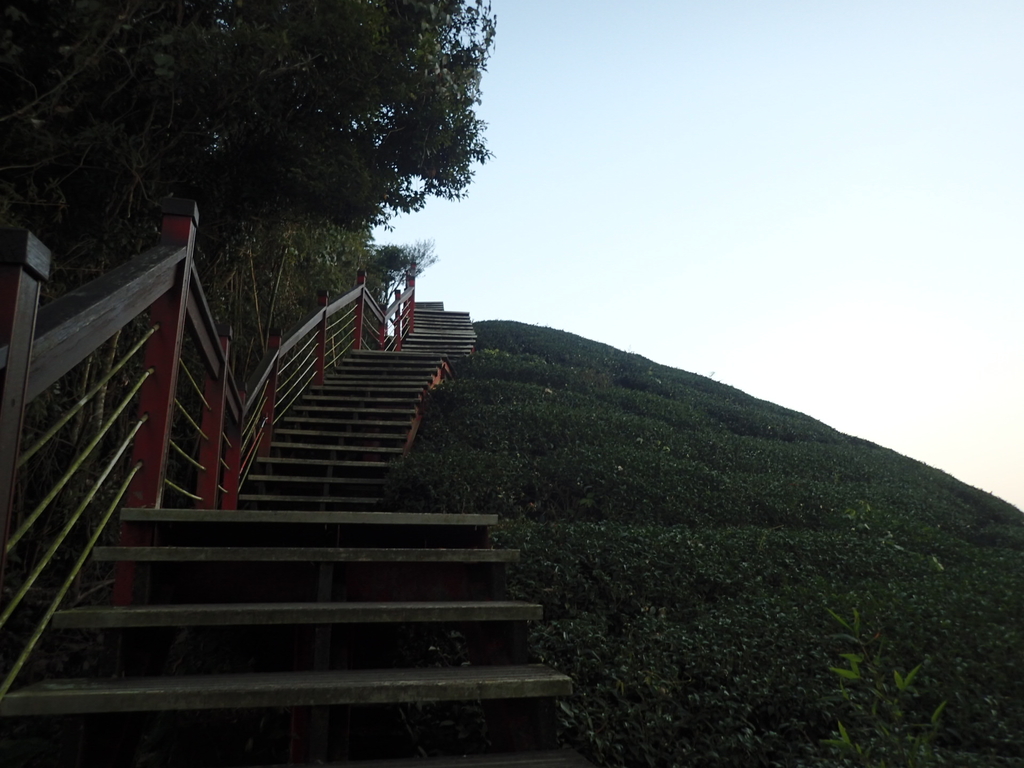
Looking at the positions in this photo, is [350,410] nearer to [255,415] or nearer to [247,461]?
[247,461]

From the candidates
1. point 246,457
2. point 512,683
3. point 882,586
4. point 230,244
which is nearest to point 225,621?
point 512,683

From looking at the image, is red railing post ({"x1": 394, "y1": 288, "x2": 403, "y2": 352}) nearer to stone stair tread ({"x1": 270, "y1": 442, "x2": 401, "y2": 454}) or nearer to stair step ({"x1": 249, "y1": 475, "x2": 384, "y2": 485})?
stone stair tread ({"x1": 270, "y1": 442, "x2": 401, "y2": 454})

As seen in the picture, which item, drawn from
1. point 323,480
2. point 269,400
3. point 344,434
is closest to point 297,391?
point 344,434

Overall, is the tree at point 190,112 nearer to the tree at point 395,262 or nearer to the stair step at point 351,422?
the stair step at point 351,422

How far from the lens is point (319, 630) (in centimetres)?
252

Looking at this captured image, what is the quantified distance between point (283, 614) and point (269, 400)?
4.39 meters

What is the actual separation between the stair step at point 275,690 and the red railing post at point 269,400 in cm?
433

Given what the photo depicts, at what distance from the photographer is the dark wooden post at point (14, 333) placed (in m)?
1.49

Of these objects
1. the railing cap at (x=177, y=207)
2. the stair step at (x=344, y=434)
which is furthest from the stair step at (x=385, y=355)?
the railing cap at (x=177, y=207)

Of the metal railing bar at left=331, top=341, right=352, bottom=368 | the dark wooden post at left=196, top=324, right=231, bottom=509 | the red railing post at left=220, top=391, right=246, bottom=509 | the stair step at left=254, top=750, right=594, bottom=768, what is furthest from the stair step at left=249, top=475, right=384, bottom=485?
the stair step at left=254, top=750, right=594, bottom=768

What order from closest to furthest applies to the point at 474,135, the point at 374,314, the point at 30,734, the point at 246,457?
1. the point at 30,734
2. the point at 246,457
3. the point at 474,135
4. the point at 374,314

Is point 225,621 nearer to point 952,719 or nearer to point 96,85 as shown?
point 952,719

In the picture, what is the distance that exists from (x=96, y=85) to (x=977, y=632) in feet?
21.9

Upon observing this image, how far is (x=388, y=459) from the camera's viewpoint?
717 cm
